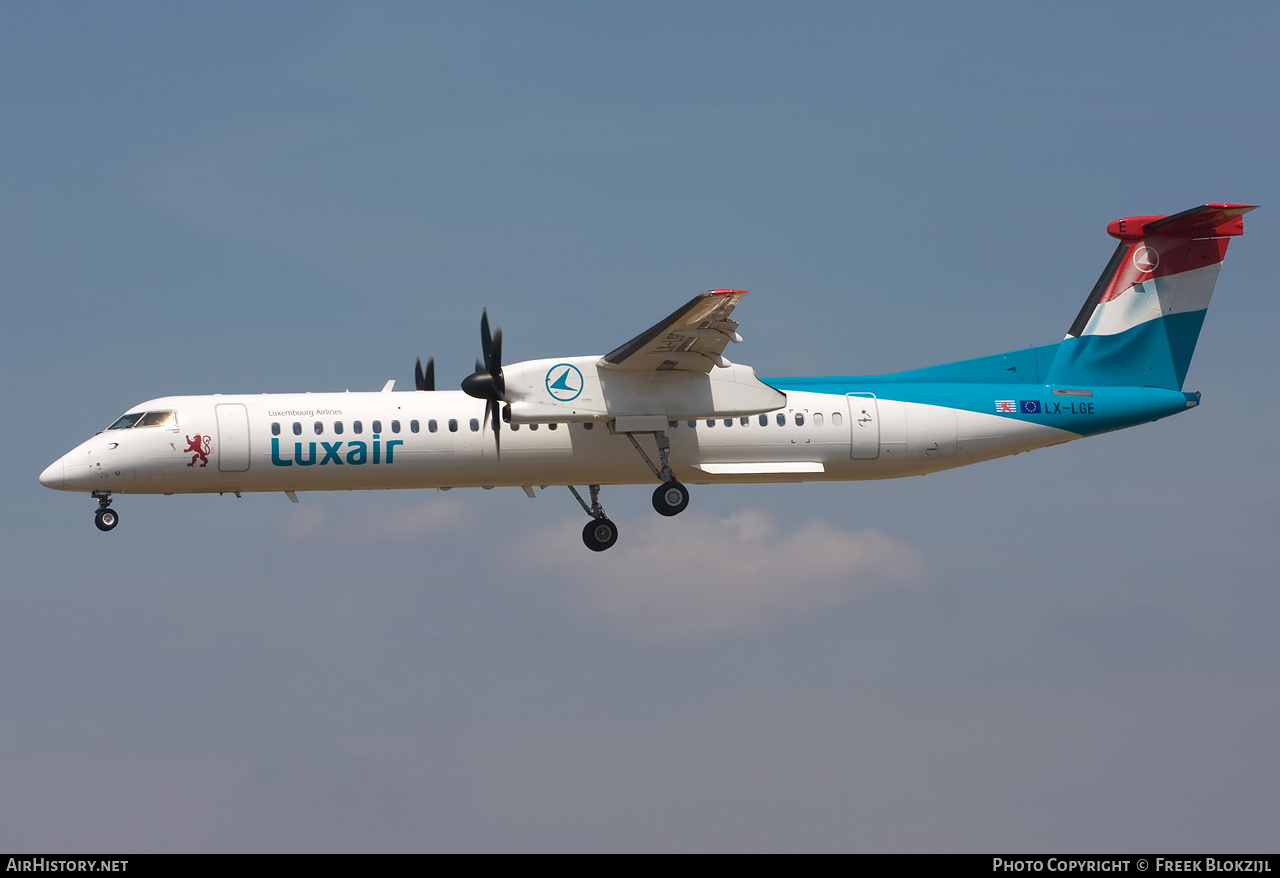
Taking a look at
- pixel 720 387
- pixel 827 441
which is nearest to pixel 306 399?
pixel 720 387

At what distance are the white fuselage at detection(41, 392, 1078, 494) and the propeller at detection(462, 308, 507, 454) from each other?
0.40m

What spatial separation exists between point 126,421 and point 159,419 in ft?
2.28

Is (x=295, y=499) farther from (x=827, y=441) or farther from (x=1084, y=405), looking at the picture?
(x=1084, y=405)

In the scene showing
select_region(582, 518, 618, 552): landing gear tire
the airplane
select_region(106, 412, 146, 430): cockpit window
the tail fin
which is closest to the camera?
the airplane

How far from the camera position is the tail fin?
3284 cm

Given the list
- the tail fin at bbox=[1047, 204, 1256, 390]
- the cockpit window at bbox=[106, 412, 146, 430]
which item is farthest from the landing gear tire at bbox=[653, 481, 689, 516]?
the cockpit window at bbox=[106, 412, 146, 430]

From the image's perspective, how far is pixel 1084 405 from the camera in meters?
32.0

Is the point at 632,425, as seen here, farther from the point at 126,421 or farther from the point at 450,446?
the point at 126,421

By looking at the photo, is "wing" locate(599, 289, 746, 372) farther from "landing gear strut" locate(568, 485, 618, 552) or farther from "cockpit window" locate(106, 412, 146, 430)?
"cockpit window" locate(106, 412, 146, 430)

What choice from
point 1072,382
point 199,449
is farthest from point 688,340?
point 199,449

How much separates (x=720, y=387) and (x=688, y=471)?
1.97 m

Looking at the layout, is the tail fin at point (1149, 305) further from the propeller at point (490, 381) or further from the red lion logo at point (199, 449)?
the red lion logo at point (199, 449)
